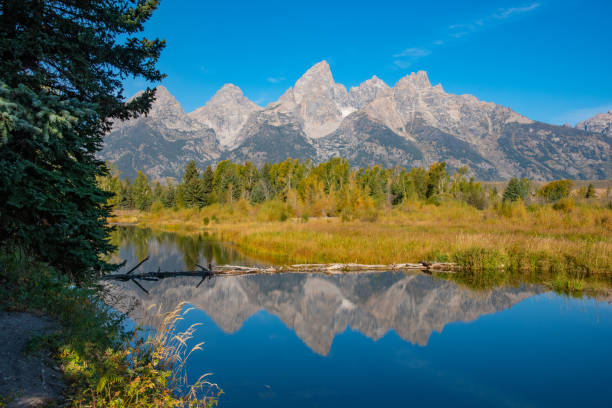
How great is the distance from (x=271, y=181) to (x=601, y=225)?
229 feet

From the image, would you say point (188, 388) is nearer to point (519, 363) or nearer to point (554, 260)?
point (519, 363)

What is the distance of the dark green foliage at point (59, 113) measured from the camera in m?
6.11

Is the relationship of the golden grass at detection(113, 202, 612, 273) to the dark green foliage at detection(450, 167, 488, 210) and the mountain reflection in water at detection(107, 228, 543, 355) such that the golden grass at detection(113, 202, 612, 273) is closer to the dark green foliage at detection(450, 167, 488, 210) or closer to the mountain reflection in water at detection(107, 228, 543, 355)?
the mountain reflection in water at detection(107, 228, 543, 355)

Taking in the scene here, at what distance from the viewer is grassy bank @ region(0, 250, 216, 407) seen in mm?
4715

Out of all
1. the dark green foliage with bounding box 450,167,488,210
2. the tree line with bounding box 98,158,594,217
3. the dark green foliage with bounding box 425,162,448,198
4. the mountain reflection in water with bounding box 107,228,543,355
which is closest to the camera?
the mountain reflection in water with bounding box 107,228,543,355

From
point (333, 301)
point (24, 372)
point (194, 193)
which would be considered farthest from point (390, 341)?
point (194, 193)

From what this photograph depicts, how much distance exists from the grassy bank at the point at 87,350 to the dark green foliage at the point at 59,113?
93 cm

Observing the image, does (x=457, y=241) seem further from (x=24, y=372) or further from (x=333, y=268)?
(x=24, y=372)

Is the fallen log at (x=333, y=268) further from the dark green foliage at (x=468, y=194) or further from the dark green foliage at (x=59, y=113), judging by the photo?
the dark green foliage at (x=468, y=194)

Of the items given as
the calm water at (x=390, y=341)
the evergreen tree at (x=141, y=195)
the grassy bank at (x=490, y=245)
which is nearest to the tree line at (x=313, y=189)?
the evergreen tree at (x=141, y=195)

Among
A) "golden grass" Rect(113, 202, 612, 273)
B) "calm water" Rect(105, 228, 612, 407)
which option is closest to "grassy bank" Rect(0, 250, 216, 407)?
"calm water" Rect(105, 228, 612, 407)

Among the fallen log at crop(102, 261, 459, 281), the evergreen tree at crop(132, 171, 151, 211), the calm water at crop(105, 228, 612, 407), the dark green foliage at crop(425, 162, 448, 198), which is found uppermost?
the dark green foliage at crop(425, 162, 448, 198)

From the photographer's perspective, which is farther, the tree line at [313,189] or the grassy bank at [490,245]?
the tree line at [313,189]

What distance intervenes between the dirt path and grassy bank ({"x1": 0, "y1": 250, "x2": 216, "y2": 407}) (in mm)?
Answer: 124
